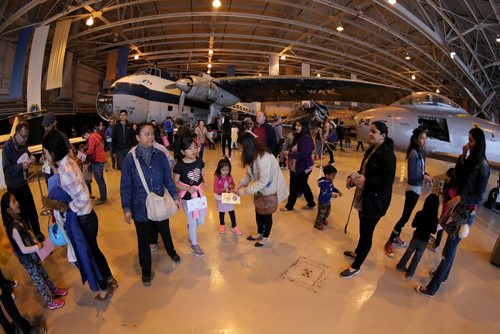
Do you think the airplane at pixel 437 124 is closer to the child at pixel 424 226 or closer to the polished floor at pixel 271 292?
the polished floor at pixel 271 292

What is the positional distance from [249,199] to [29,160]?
368cm

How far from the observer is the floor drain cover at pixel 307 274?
2.86 metres

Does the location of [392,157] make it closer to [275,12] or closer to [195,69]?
[275,12]

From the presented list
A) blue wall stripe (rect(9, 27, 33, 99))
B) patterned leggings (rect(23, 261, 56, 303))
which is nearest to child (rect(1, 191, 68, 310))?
patterned leggings (rect(23, 261, 56, 303))

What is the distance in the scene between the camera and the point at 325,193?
158 inches

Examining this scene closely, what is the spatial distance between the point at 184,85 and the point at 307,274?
9.40 m

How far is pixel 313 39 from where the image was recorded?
56.2ft

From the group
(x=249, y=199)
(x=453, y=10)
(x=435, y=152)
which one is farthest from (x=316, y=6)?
(x=249, y=199)

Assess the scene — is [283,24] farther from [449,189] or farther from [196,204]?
[196,204]

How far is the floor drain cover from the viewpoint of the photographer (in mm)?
2857

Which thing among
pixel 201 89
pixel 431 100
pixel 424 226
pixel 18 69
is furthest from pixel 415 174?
pixel 18 69

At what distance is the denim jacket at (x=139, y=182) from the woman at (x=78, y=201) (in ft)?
1.06

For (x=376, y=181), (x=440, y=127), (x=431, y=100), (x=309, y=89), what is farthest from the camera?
(x=309, y=89)

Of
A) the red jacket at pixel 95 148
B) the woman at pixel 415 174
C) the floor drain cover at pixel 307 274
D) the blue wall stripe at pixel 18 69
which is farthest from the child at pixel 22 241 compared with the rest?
the blue wall stripe at pixel 18 69
